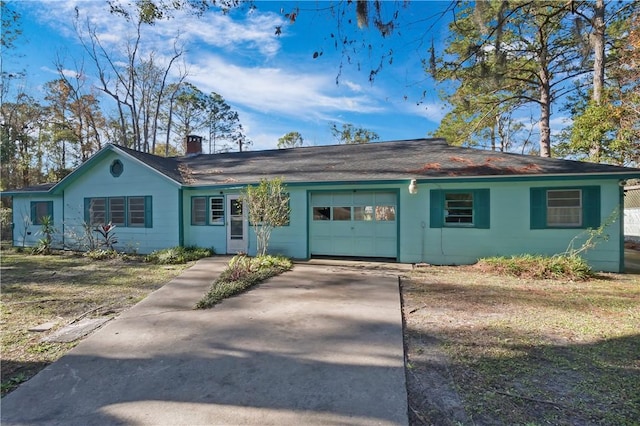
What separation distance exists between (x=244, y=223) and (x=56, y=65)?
2121 cm

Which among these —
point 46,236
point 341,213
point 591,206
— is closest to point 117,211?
point 46,236

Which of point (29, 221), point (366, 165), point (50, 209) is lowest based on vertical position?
point (29, 221)

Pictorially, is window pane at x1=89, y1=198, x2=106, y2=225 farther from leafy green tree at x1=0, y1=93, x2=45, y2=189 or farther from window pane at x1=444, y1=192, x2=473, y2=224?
leafy green tree at x1=0, y1=93, x2=45, y2=189

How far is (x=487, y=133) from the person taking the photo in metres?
26.8

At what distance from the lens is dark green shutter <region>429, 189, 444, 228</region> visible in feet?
30.6

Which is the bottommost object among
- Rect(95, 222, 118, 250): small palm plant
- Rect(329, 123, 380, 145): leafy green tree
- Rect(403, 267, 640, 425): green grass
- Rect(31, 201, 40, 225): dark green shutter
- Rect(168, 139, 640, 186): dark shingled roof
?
Rect(403, 267, 640, 425): green grass

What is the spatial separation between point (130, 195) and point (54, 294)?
6.34 m

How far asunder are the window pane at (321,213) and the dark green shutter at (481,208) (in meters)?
4.29

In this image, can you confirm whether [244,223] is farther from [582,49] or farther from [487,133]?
[487,133]

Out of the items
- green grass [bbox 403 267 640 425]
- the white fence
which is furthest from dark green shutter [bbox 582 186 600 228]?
the white fence

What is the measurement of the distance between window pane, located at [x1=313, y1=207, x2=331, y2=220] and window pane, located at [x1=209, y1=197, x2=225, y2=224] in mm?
3277

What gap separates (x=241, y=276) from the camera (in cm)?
725

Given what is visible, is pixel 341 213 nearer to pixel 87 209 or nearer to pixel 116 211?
pixel 116 211

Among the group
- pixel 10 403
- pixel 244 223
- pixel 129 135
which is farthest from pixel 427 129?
pixel 10 403
